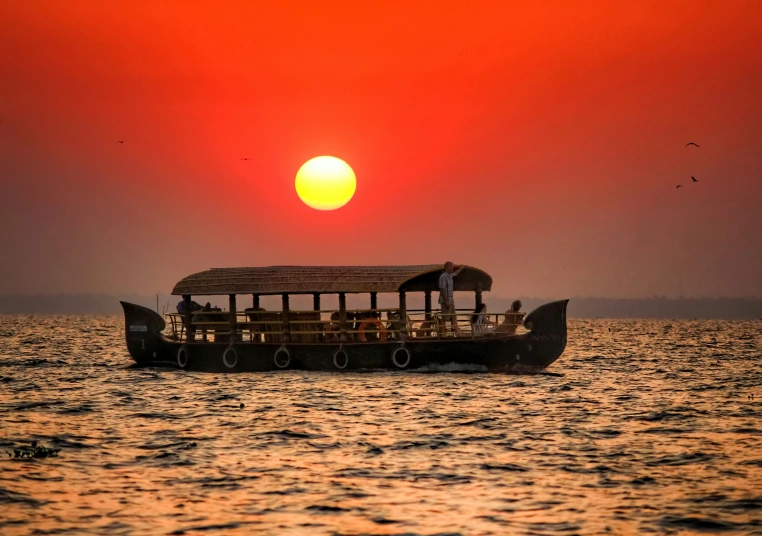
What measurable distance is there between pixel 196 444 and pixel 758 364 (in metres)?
45.4

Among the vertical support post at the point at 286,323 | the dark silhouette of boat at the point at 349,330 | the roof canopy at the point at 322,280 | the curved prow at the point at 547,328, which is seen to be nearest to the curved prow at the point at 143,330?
the dark silhouette of boat at the point at 349,330

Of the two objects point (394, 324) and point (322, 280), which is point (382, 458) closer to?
point (322, 280)

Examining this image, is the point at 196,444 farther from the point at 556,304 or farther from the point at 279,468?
the point at 556,304

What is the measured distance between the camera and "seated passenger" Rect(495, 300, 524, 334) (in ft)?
116

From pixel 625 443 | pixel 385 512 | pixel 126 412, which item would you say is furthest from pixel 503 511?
pixel 126 412

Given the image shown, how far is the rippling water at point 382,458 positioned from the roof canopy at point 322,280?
3.53 m

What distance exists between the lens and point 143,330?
4247cm

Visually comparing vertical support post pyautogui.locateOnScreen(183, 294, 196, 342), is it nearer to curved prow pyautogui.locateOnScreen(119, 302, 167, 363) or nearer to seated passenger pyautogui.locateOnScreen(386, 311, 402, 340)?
curved prow pyautogui.locateOnScreen(119, 302, 167, 363)

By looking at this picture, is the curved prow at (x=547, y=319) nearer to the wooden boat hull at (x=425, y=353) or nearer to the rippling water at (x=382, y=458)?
the wooden boat hull at (x=425, y=353)

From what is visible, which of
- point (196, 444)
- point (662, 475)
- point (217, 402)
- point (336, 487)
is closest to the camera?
point (336, 487)

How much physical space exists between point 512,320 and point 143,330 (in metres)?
16.1

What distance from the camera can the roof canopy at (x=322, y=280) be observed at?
35.6 metres

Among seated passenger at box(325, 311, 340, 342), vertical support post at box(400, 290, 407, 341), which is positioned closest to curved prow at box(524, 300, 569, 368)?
vertical support post at box(400, 290, 407, 341)

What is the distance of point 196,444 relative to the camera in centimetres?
2198
